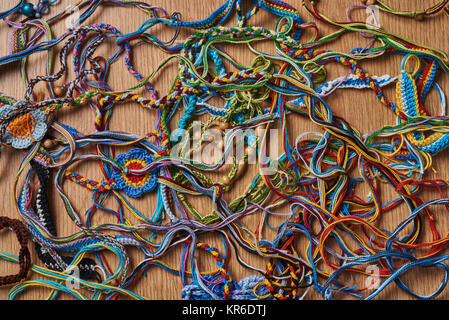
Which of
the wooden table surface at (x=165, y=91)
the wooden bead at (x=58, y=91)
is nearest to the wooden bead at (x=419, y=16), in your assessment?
the wooden table surface at (x=165, y=91)

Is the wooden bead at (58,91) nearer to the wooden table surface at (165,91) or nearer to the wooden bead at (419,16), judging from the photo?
the wooden table surface at (165,91)

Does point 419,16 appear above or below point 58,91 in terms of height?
above

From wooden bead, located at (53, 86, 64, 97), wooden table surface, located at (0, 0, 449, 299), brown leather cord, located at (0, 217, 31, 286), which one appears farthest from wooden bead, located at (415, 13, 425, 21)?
brown leather cord, located at (0, 217, 31, 286)

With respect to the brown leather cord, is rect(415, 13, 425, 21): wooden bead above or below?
above

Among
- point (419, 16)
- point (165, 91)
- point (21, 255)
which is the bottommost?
point (21, 255)

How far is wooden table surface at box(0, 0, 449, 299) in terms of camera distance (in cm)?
73

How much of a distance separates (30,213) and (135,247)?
25 centimetres

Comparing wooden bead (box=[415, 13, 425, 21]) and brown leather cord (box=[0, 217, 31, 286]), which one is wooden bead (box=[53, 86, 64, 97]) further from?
wooden bead (box=[415, 13, 425, 21])

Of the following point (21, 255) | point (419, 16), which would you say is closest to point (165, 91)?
point (21, 255)

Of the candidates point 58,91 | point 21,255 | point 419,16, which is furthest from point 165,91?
point 419,16

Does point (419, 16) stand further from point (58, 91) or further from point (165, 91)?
point (58, 91)

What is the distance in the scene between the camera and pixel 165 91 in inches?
30.2

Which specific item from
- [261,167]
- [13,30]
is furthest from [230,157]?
[13,30]

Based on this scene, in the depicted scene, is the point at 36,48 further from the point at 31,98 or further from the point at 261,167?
the point at 261,167
